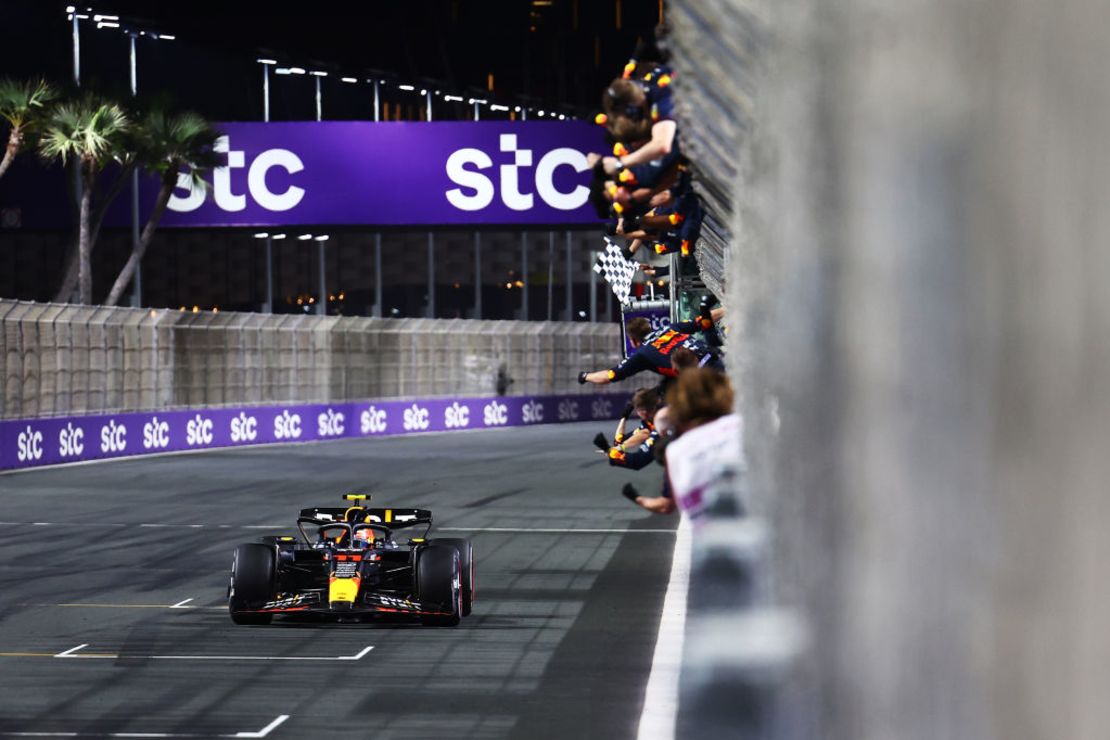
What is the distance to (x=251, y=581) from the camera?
15773 millimetres

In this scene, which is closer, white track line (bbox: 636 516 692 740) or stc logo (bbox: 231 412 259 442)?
white track line (bbox: 636 516 692 740)

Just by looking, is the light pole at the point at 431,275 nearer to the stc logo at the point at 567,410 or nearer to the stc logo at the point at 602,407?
the stc logo at the point at 567,410

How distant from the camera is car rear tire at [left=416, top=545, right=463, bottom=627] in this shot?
15.7 metres

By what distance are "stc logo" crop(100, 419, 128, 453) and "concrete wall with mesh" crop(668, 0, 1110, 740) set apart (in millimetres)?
38050

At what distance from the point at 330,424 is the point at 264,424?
11.9ft

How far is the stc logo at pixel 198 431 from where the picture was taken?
44219 mm

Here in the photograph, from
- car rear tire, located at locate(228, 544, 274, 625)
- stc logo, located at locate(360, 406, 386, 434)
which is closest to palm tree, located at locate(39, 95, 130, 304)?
stc logo, located at locate(360, 406, 386, 434)

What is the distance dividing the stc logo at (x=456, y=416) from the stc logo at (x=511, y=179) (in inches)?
352

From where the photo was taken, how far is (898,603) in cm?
169

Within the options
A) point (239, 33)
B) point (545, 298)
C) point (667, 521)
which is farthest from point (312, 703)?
point (545, 298)

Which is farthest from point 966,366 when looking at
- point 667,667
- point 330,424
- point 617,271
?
point 330,424

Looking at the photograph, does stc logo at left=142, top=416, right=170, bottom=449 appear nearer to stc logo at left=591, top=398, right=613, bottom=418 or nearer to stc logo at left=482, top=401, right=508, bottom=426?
stc logo at left=482, top=401, right=508, bottom=426

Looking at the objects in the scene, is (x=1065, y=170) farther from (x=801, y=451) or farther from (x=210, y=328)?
(x=210, y=328)

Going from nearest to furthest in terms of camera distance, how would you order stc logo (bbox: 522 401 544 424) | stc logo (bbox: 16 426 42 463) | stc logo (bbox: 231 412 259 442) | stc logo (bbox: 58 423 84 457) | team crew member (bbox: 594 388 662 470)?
1. team crew member (bbox: 594 388 662 470)
2. stc logo (bbox: 16 426 42 463)
3. stc logo (bbox: 58 423 84 457)
4. stc logo (bbox: 231 412 259 442)
5. stc logo (bbox: 522 401 544 424)
